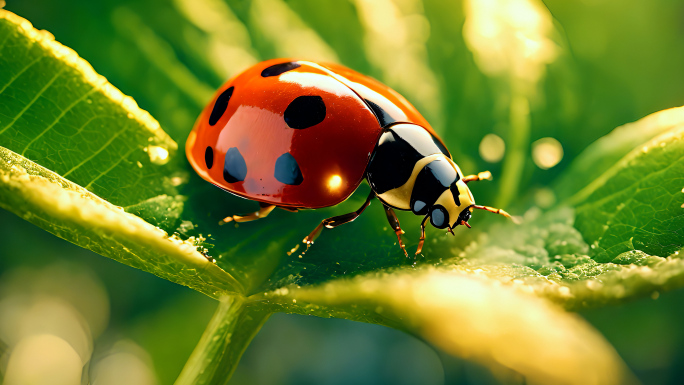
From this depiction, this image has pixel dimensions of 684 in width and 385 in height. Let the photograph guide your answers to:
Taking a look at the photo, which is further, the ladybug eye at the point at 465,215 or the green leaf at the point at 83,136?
the ladybug eye at the point at 465,215

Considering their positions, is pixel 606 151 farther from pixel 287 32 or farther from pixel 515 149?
pixel 287 32

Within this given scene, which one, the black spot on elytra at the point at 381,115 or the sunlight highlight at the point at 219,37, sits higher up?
the sunlight highlight at the point at 219,37

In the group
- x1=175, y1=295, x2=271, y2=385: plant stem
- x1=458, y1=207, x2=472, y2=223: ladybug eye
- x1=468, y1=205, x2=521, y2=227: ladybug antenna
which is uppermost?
x1=468, y1=205, x2=521, y2=227: ladybug antenna

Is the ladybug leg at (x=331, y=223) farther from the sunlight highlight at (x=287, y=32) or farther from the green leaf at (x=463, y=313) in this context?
the sunlight highlight at (x=287, y=32)

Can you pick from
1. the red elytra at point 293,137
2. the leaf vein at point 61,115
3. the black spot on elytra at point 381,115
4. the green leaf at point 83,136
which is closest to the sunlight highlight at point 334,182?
the red elytra at point 293,137

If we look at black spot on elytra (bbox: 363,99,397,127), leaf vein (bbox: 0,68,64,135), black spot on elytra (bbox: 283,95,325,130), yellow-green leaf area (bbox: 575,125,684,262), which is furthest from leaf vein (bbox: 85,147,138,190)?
yellow-green leaf area (bbox: 575,125,684,262)

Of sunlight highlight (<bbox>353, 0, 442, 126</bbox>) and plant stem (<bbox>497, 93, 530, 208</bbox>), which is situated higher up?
sunlight highlight (<bbox>353, 0, 442, 126</bbox>)

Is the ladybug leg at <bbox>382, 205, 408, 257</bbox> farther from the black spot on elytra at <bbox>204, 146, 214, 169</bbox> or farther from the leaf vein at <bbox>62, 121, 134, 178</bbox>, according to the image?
the leaf vein at <bbox>62, 121, 134, 178</bbox>

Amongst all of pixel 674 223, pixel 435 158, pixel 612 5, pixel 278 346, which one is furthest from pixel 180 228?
pixel 612 5
